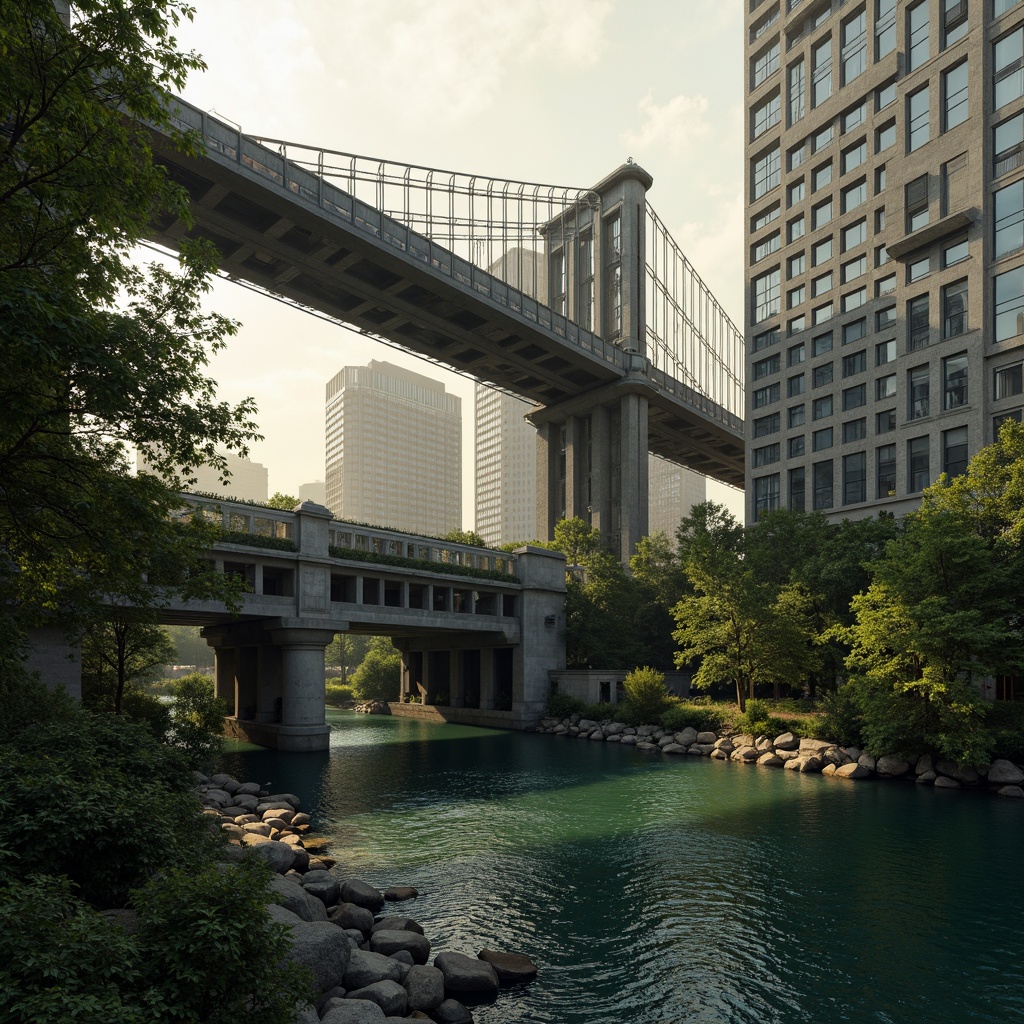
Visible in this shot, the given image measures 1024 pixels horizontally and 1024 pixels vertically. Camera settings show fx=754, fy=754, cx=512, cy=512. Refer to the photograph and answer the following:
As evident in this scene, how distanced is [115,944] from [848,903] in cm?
1495

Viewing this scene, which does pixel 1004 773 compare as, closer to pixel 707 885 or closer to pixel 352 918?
pixel 707 885

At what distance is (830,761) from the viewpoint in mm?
32750

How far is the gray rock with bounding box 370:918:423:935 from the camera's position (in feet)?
44.8

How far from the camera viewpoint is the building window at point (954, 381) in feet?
166

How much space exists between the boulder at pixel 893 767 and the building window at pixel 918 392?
31.0m

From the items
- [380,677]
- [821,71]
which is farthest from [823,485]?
[380,677]

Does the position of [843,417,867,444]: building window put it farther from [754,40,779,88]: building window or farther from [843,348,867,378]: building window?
[754,40,779,88]: building window

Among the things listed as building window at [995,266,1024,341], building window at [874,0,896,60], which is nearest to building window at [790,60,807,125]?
building window at [874,0,896,60]

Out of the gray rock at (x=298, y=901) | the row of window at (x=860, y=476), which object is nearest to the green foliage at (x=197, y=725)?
the gray rock at (x=298, y=901)

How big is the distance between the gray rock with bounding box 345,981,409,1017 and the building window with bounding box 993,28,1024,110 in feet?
199

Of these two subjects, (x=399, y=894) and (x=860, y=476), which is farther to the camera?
(x=860, y=476)

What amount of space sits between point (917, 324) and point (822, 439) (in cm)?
1169

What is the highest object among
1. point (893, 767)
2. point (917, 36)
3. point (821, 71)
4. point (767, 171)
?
point (821, 71)

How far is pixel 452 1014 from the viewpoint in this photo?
438 inches
